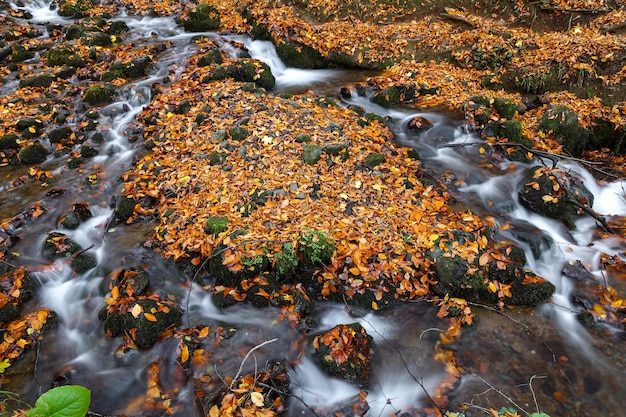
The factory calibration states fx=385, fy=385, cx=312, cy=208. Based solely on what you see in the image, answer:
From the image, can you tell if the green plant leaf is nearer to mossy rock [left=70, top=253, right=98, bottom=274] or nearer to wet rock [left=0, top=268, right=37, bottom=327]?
wet rock [left=0, top=268, right=37, bottom=327]

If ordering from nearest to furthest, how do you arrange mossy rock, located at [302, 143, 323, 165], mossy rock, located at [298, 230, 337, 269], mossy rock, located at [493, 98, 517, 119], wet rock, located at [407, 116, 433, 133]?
1. mossy rock, located at [298, 230, 337, 269]
2. mossy rock, located at [302, 143, 323, 165]
3. mossy rock, located at [493, 98, 517, 119]
4. wet rock, located at [407, 116, 433, 133]

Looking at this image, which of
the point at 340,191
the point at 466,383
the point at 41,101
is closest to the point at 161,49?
the point at 41,101

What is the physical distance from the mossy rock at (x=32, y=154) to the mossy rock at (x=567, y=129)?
463 inches

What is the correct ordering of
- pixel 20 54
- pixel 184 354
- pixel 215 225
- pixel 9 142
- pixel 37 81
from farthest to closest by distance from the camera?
1. pixel 20 54
2. pixel 37 81
3. pixel 9 142
4. pixel 215 225
5. pixel 184 354

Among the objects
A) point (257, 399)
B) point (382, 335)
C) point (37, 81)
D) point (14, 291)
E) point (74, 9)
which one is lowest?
point (382, 335)

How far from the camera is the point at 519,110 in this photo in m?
9.95

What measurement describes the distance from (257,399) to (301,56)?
10.9m

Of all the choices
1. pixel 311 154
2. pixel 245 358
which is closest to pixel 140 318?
pixel 245 358

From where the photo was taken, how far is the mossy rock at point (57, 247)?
6496mm

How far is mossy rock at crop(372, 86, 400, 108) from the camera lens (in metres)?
10.5

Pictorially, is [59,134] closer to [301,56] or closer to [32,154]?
[32,154]

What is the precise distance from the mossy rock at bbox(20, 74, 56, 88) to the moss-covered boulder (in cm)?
1298

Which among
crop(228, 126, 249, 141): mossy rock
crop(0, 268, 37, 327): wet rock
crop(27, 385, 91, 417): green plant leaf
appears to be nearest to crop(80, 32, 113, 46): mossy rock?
crop(228, 126, 249, 141): mossy rock

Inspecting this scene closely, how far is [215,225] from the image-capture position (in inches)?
248
